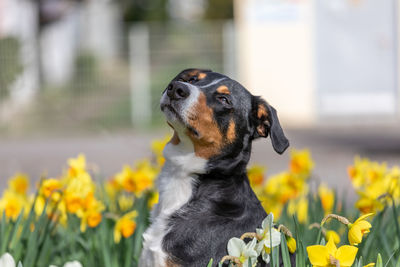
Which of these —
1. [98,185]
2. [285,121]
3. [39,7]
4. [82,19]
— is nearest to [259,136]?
[98,185]

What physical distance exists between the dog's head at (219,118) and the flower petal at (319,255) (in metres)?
0.56

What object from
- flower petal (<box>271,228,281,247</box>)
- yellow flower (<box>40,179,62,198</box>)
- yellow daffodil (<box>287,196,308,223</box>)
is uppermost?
flower petal (<box>271,228,281,247</box>)

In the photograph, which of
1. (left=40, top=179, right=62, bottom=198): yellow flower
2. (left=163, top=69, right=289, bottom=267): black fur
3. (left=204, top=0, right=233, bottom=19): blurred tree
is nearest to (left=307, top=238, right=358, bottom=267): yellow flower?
(left=163, top=69, right=289, bottom=267): black fur

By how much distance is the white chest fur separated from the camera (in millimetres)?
2576

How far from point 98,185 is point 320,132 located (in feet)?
32.3

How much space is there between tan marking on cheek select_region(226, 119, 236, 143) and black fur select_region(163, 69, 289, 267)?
0.01 meters

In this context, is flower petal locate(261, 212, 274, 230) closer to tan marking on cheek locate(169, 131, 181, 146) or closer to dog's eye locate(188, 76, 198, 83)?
tan marking on cheek locate(169, 131, 181, 146)

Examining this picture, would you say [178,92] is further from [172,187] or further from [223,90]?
[172,187]

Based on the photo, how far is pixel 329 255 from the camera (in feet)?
7.11

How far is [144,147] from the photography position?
1188 cm

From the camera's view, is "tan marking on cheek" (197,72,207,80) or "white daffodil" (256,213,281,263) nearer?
"white daffodil" (256,213,281,263)

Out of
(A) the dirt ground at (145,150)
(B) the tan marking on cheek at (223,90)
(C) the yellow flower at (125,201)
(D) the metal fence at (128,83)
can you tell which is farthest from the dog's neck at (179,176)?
(D) the metal fence at (128,83)

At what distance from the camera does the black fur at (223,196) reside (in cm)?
249

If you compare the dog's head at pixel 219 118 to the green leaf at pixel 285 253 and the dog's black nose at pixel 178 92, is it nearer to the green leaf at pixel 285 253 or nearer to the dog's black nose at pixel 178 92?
the dog's black nose at pixel 178 92
